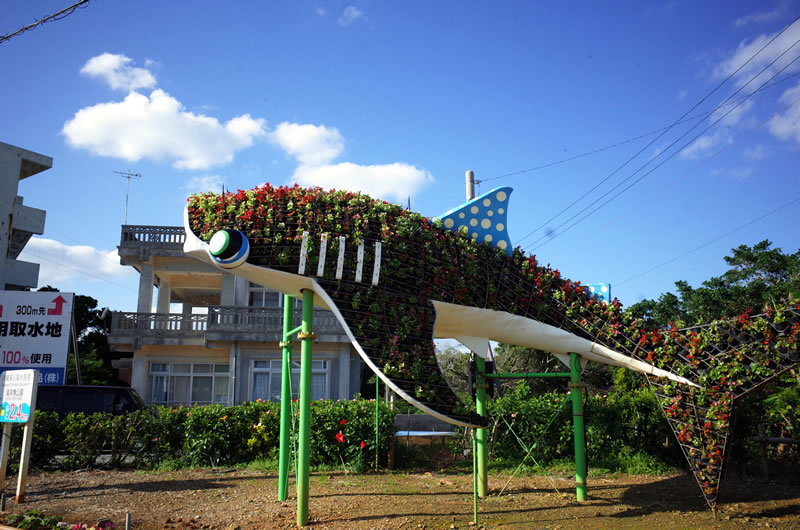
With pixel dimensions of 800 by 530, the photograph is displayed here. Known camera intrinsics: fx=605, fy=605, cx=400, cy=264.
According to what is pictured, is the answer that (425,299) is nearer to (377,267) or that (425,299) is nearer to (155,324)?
(377,267)

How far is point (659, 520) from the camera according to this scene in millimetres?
7242

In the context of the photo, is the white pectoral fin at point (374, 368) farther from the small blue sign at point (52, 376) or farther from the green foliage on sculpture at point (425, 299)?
the small blue sign at point (52, 376)

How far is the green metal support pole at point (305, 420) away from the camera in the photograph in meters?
6.51

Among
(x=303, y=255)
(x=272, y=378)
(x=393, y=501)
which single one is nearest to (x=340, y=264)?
(x=303, y=255)

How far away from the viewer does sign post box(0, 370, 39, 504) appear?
8289mm

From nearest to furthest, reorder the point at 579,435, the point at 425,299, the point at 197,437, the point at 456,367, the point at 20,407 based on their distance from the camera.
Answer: the point at 425,299 < the point at 579,435 < the point at 20,407 < the point at 197,437 < the point at 456,367

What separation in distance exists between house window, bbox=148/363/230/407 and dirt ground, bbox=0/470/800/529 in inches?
409

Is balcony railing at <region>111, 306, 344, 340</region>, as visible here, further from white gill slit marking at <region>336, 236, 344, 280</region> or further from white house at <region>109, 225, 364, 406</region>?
white gill slit marking at <region>336, 236, 344, 280</region>

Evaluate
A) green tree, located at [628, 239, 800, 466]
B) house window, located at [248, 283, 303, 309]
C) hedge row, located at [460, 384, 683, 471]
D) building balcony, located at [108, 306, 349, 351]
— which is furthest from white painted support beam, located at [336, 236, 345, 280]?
house window, located at [248, 283, 303, 309]

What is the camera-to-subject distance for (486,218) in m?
8.24

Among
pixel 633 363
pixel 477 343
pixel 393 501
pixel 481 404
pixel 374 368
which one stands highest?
pixel 477 343

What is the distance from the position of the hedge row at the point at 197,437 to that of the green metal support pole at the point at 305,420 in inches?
173

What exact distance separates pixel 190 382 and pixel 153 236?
205 inches

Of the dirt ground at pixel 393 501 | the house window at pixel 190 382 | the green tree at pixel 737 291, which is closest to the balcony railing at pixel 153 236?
the house window at pixel 190 382
